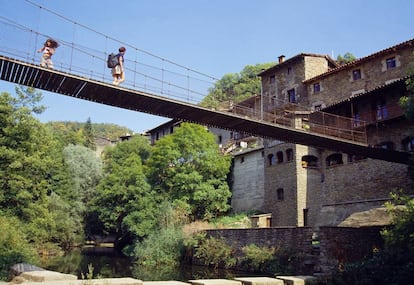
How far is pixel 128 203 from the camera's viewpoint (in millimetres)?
31844

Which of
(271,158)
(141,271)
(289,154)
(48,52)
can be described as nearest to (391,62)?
(289,154)

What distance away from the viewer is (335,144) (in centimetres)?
1664

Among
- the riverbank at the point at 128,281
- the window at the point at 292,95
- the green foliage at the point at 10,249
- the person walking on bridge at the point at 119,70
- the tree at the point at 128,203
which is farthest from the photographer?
the window at the point at 292,95

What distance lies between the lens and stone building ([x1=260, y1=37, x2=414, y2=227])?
22359mm

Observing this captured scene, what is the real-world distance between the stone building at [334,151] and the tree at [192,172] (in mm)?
3564

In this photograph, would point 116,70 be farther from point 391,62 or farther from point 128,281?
point 391,62

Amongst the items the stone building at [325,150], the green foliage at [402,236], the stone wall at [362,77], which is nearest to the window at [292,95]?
the stone building at [325,150]

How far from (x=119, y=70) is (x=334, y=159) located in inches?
735

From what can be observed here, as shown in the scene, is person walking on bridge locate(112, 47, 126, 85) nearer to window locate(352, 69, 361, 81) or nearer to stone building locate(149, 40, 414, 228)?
stone building locate(149, 40, 414, 228)

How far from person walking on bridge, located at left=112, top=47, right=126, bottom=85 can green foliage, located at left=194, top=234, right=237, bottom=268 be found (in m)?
13.1

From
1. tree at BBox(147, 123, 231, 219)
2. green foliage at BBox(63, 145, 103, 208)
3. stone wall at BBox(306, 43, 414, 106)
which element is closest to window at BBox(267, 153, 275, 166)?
tree at BBox(147, 123, 231, 219)

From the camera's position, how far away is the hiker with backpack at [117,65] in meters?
12.1

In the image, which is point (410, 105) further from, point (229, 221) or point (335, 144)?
point (229, 221)

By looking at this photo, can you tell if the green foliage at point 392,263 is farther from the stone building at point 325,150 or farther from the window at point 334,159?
the window at point 334,159
